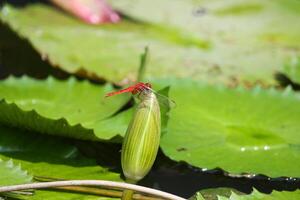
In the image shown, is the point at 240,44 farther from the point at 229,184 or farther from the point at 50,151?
the point at 50,151

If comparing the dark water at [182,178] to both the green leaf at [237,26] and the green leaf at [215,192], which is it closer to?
the green leaf at [215,192]

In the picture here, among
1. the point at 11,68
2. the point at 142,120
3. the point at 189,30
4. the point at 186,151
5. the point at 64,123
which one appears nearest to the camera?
the point at 142,120

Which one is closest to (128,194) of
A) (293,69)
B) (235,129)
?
(235,129)

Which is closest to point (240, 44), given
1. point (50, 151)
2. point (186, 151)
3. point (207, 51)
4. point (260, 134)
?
point (207, 51)

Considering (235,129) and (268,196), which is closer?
(268,196)

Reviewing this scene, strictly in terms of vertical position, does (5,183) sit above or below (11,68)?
below

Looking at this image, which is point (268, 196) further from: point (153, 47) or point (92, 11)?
point (92, 11)

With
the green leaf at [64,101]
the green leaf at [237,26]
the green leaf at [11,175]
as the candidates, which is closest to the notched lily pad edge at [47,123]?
the green leaf at [64,101]

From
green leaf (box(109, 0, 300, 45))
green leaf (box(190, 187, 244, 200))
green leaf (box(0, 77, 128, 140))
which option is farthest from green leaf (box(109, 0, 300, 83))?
green leaf (box(190, 187, 244, 200))
